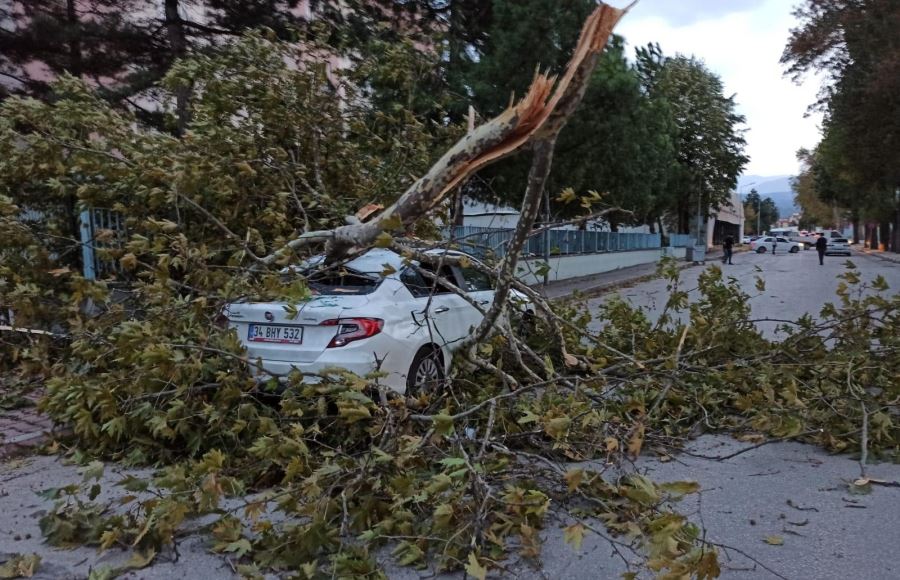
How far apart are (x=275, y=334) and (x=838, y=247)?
161 feet

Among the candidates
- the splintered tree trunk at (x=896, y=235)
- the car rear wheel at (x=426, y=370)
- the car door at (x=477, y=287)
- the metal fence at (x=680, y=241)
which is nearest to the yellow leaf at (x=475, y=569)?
the car rear wheel at (x=426, y=370)

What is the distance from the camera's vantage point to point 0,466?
495 centimetres

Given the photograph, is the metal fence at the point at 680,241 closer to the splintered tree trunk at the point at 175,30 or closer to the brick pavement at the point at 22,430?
the splintered tree trunk at the point at 175,30

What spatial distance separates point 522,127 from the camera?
13.3 ft

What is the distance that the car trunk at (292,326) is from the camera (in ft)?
17.0

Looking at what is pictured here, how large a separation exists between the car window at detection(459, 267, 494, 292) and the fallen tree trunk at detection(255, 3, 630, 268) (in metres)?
2.07

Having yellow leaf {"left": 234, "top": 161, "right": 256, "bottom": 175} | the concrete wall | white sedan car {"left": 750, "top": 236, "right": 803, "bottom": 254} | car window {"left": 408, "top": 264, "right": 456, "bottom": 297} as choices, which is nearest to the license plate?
car window {"left": 408, "top": 264, "right": 456, "bottom": 297}

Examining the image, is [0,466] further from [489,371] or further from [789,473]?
[789,473]

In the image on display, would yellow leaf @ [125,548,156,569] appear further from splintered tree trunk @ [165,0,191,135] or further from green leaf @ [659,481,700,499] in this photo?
splintered tree trunk @ [165,0,191,135]

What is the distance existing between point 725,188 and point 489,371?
3898cm

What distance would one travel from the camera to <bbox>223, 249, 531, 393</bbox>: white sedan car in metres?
5.17

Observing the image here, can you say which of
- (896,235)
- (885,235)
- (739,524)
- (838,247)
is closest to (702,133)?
(838,247)

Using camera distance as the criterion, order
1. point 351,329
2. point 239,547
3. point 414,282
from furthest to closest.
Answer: point 414,282
point 351,329
point 239,547

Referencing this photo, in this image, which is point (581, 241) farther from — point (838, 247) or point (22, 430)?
point (838, 247)
